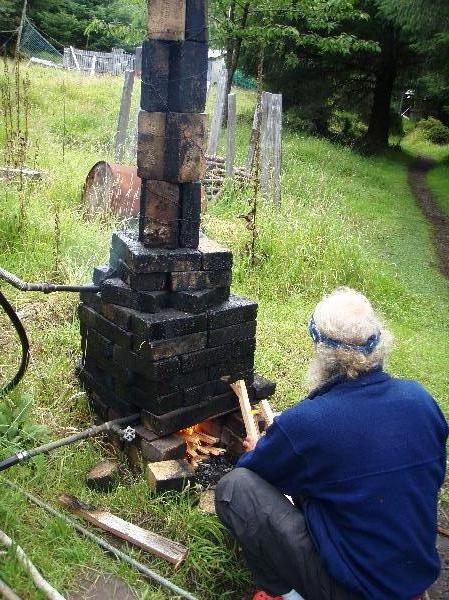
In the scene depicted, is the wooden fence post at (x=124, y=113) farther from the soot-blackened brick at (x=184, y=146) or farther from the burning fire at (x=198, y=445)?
the burning fire at (x=198, y=445)

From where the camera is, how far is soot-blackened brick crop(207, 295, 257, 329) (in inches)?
134

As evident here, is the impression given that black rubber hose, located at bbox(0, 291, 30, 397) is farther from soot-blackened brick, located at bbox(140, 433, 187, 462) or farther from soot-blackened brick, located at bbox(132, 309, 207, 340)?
soot-blackened brick, located at bbox(140, 433, 187, 462)

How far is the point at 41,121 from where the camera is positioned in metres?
11.6

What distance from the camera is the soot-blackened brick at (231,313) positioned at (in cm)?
341

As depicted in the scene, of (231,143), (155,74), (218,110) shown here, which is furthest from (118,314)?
(218,110)

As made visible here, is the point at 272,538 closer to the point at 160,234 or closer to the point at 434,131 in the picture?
the point at 160,234

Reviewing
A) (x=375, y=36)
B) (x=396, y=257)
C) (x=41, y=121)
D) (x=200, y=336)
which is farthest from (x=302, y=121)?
(x=200, y=336)

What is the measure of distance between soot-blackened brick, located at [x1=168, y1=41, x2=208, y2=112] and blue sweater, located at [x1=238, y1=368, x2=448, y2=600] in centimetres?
174

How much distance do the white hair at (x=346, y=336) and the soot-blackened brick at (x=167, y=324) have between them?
967 millimetres

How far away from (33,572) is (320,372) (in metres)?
1.40

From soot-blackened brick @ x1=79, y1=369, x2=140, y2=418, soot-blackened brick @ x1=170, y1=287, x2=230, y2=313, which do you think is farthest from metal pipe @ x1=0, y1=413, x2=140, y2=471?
soot-blackened brick @ x1=170, y1=287, x2=230, y2=313

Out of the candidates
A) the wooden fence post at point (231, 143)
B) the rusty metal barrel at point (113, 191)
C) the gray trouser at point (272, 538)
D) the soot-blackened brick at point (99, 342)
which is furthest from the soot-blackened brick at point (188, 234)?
the wooden fence post at point (231, 143)

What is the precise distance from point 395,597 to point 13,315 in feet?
7.34

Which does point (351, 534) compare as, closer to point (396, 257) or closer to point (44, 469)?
point (44, 469)
